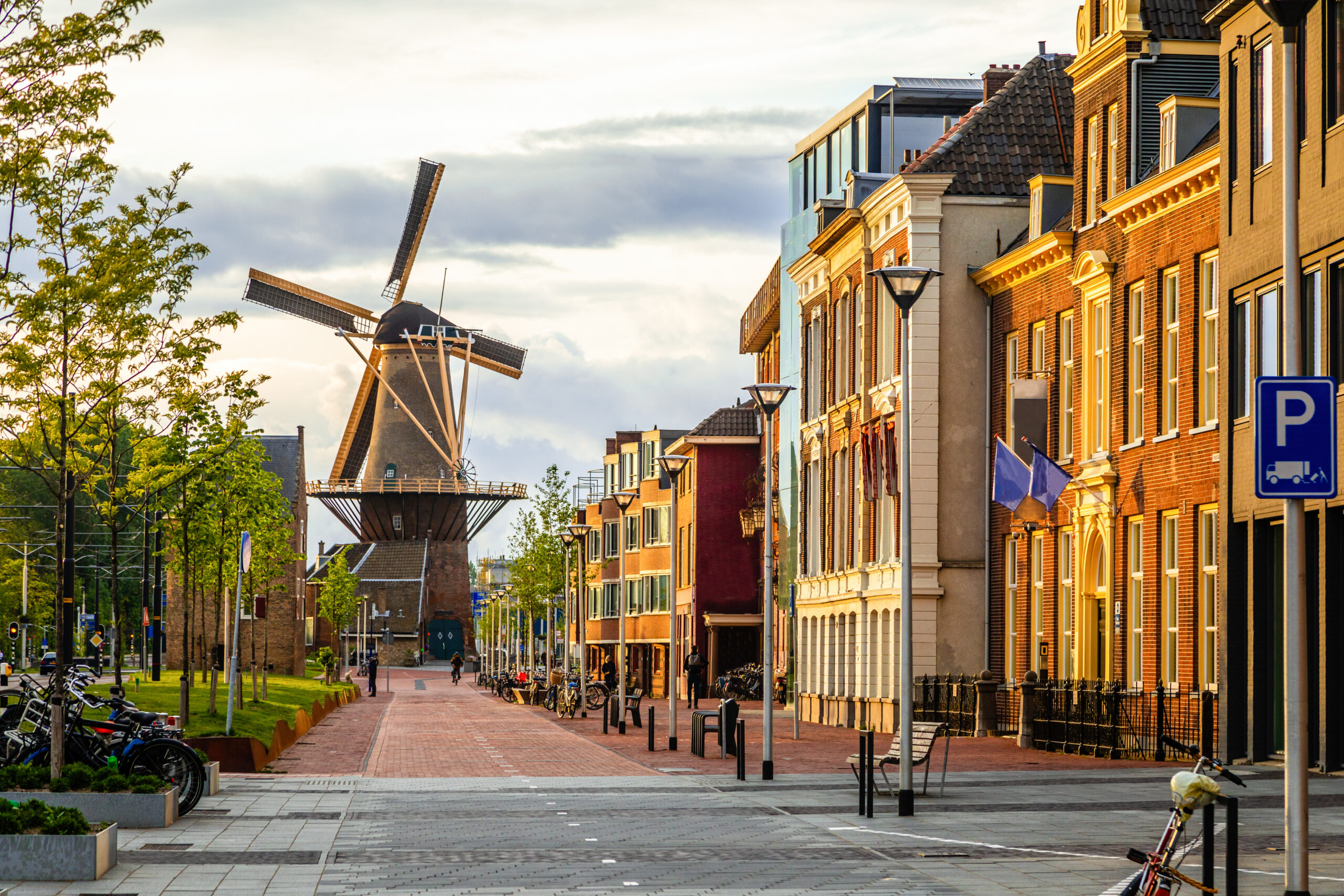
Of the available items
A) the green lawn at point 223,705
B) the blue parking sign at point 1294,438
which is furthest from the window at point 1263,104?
the green lawn at point 223,705

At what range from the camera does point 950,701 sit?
38.0 m

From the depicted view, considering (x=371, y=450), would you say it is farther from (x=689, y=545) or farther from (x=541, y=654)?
(x=689, y=545)

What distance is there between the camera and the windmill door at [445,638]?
12888cm

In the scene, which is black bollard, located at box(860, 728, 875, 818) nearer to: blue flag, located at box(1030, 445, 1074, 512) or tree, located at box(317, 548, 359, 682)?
blue flag, located at box(1030, 445, 1074, 512)

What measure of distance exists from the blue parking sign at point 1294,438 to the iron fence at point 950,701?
2599 cm

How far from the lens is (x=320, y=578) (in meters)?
132

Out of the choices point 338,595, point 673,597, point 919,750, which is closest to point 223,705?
point 673,597

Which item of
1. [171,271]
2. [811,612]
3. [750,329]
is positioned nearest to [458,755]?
[171,271]

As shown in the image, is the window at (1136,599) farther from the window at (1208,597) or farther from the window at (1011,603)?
Answer: the window at (1011,603)

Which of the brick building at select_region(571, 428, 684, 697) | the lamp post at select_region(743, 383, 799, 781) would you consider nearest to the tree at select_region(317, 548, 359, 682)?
the brick building at select_region(571, 428, 684, 697)

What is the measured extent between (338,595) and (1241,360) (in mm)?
76000

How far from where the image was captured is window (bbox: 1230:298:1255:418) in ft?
86.0

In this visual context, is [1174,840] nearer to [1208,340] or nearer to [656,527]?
[1208,340]

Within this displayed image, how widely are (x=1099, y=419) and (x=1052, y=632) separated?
15.4 feet
